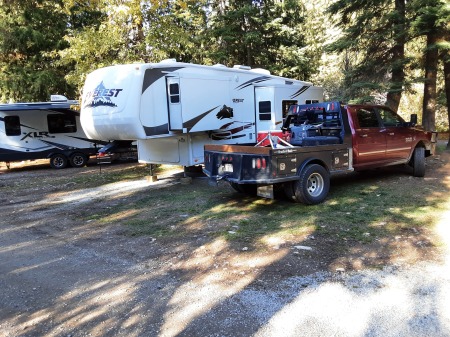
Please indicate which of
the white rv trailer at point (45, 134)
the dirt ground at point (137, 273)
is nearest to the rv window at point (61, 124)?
the white rv trailer at point (45, 134)

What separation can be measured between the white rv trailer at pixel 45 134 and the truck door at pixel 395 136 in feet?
37.1

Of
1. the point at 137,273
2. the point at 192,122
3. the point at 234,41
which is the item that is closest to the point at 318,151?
the point at 192,122

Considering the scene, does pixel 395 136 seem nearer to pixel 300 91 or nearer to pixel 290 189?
pixel 290 189

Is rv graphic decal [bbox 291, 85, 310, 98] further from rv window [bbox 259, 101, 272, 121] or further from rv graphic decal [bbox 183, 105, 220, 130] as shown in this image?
rv graphic decal [bbox 183, 105, 220, 130]

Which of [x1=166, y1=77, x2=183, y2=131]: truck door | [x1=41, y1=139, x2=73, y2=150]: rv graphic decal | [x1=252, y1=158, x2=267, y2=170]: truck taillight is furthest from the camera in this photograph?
[x1=41, y1=139, x2=73, y2=150]: rv graphic decal

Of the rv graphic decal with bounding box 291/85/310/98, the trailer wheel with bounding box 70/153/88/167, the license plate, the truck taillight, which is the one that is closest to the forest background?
the rv graphic decal with bounding box 291/85/310/98

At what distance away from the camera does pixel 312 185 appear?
7555 millimetres

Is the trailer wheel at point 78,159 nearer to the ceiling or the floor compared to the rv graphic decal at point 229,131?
nearer to the floor

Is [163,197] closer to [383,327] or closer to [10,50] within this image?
[383,327]

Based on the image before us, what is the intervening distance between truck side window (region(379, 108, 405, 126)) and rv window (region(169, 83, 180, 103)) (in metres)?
4.73

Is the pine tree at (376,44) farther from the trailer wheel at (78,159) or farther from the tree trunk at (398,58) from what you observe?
the trailer wheel at (78,159)

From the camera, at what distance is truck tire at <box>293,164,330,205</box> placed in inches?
282

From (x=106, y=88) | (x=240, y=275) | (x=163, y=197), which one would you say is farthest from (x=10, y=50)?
(x=240, y=275)

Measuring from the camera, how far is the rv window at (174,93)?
371 inches
